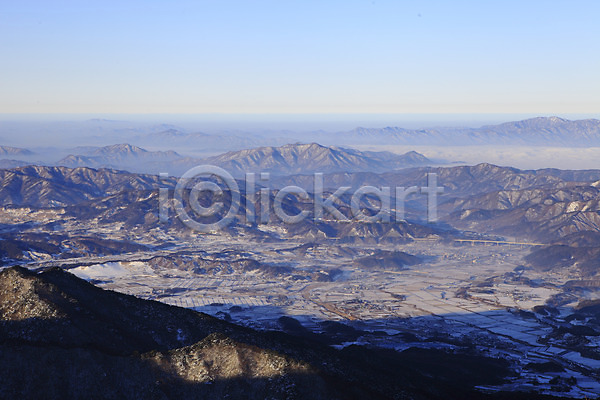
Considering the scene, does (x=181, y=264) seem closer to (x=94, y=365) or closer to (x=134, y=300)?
(x=134, y=300)

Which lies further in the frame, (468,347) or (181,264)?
(181,264)

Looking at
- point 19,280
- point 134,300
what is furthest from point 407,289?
point 19,280

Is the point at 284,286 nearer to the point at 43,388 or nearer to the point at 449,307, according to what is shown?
the point at 449,307

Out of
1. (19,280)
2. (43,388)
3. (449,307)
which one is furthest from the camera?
(449,307)


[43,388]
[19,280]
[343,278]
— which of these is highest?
[19,280]

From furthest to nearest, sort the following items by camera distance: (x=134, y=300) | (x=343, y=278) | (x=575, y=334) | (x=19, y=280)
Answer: (x=343, y=278), (x=575, y=334), (x=134, y=300), (x=19, y=280)

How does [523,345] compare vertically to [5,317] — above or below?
below

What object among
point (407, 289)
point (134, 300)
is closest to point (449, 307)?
point (407, 289)
